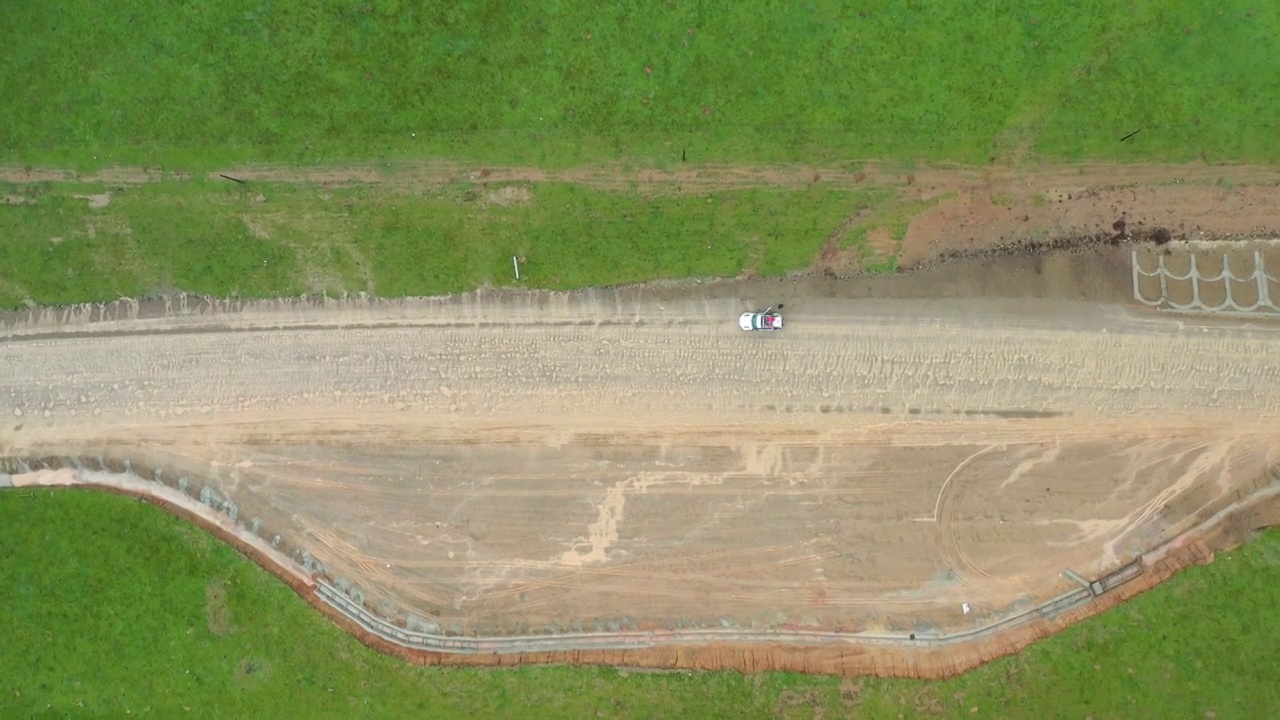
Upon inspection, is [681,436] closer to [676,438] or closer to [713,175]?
[676,438]

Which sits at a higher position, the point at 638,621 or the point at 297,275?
the point at 297,275

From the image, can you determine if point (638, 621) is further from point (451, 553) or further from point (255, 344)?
point (255, 344)

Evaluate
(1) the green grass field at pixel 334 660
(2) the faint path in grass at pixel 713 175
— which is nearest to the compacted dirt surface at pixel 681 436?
(1) the green grass field at pixel 334 660

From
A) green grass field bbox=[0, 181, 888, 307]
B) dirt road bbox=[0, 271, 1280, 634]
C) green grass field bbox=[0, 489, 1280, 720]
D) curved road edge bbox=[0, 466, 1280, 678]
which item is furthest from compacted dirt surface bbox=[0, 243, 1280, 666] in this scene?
green grass field bbox=[0, 489, 1280, 720]

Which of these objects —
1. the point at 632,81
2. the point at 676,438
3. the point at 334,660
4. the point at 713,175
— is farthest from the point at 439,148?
the point at 334,660

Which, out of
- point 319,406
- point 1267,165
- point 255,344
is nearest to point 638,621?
point 319,406

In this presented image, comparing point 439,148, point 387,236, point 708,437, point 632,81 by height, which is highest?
point 632,81
